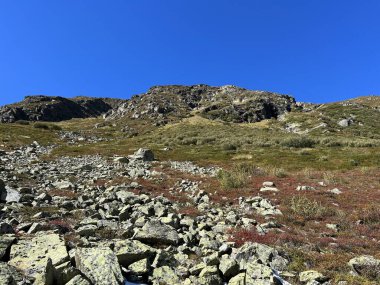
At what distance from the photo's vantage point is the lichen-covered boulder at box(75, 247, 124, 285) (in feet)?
26.4

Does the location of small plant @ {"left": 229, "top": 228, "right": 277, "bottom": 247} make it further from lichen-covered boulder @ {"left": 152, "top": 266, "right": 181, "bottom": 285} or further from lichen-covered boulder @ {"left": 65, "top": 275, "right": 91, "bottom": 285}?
lichen-covered boulder @ {"left": 65, "top": 275, "right": 91, "bottom": 285}

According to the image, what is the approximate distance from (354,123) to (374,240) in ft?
458

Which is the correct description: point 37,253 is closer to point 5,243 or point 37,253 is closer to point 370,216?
point 5,243

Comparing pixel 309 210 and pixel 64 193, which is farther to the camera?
pixel 64 193

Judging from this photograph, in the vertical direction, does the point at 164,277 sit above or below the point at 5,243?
below

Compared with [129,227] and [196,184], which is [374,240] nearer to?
[129,227]

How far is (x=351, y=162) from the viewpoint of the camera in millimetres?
41031

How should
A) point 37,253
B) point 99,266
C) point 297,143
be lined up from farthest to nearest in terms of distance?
1. point 297,143
2. point 37,253
3. point 99,266

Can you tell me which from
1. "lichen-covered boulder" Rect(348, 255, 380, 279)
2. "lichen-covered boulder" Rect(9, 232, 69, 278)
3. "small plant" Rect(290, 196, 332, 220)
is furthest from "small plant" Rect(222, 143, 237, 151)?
"lichen-covered boulder" Rect(9, 232, 69, 278)

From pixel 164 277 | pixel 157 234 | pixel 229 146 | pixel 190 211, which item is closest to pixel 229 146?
pixel 229 146

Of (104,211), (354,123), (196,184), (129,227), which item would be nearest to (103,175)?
(196,184)

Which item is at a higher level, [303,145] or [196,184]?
[303,145]

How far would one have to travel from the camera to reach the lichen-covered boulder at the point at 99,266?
8039 mm

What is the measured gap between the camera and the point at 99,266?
8.34m
